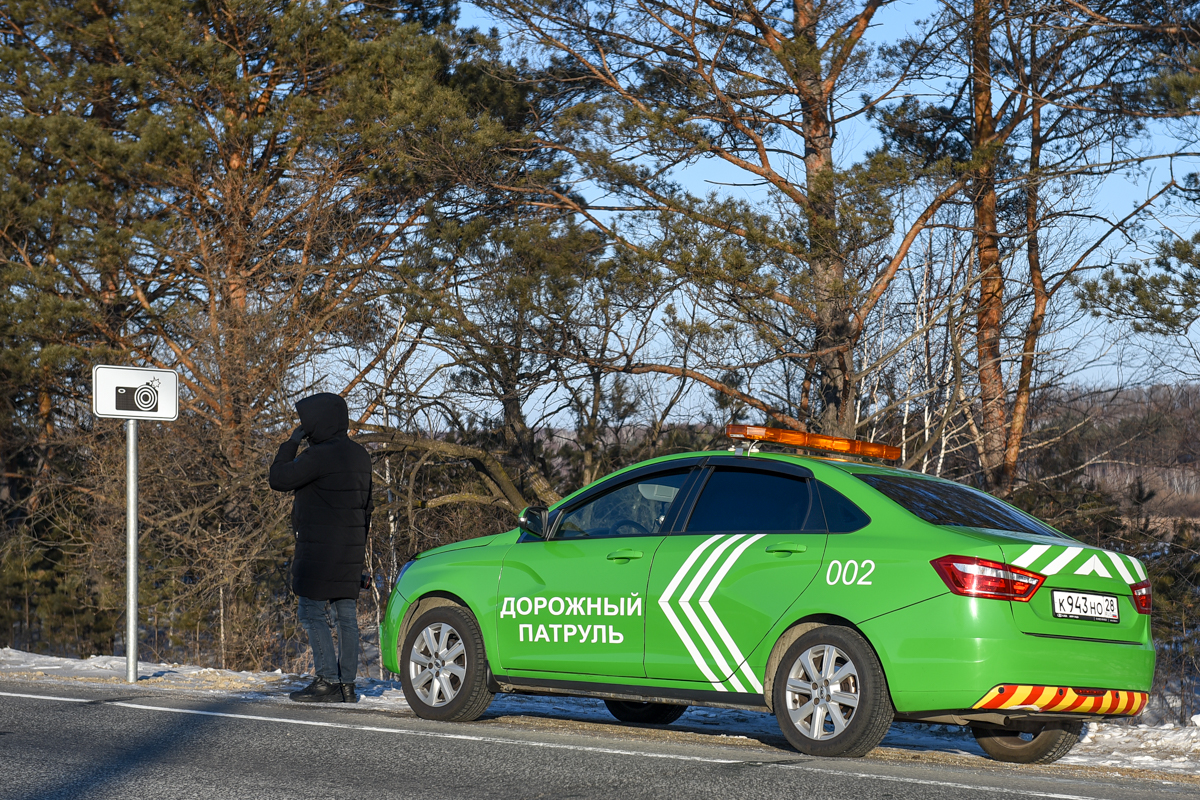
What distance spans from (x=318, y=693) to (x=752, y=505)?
3.36 meters

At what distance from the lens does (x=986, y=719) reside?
19.8ft

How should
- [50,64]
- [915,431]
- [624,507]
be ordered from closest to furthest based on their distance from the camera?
[624,507]
[915,431]
[50,64]

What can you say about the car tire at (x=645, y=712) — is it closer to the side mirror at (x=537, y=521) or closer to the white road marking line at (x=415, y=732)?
the side mirror at (x=537, y=521)

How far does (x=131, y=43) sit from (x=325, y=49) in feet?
10.6

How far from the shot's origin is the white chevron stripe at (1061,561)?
6.06 m

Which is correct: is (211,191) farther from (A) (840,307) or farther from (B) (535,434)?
(A) (840,307)

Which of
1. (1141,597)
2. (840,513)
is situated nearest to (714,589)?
(840,513)

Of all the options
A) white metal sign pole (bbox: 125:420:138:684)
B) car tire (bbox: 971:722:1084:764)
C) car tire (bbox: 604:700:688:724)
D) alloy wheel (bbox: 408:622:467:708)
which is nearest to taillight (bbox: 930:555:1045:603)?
car tire (bbox: 971:722:1084:764)

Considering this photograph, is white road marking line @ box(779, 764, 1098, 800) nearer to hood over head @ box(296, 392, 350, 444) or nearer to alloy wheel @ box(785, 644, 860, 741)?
alloy wheel @ box(785, 644, 860, 741)

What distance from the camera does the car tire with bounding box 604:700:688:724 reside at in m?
8.17

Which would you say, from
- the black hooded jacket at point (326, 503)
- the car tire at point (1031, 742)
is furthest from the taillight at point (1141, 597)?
the black hooded jacket at point (326, 503)

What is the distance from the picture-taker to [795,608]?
6.42m

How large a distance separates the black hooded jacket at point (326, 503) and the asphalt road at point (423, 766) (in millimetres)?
990

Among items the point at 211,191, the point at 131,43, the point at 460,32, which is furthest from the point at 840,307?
the point at 131,43
